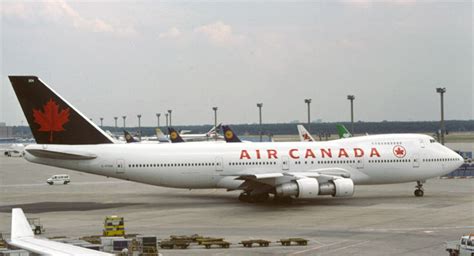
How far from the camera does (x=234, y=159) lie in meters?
47.8

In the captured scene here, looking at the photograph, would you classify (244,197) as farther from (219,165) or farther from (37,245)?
(37,245)

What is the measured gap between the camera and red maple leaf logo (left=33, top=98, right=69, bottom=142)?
45.4m

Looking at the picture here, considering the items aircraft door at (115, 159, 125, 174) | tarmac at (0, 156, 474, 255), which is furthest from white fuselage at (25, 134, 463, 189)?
tarmac at (0, 156, 474, 255)

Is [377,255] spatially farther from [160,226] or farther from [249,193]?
[249,193]

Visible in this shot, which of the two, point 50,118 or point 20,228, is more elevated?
point 50,118

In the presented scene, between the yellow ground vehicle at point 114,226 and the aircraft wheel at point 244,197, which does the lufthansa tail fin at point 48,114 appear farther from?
the yellow ground vehicle at point 114,226

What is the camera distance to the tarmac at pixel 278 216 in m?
31.8

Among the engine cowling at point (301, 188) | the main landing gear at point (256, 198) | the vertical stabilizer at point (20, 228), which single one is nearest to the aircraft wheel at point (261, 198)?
the main landing gear at point (256, 198)

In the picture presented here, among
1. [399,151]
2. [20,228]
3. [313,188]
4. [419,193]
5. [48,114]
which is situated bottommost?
[419,193]

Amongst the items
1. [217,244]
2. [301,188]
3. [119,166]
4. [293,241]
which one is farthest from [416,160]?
[217,244]

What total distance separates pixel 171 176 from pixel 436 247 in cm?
2061

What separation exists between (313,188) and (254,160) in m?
5.48

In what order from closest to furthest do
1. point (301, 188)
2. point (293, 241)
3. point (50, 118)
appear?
point (293, 241)
point (301, 188)
point (50, 118)

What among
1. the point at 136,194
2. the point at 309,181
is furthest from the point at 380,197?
the point at 136,194
